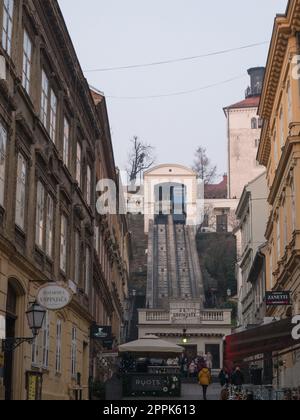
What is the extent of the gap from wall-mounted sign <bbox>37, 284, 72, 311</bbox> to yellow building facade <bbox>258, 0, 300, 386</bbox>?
39.4 ft

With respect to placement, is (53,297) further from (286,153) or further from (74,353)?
(286,153)

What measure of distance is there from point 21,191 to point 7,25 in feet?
13.0

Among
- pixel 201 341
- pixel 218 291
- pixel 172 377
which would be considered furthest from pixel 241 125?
pixel 172 377

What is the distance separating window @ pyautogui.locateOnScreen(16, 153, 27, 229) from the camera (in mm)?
20031

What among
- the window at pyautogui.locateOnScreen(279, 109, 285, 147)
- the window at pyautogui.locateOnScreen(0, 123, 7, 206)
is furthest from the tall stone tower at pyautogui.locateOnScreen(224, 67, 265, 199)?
the window at pyautogui.locateOnScreen(0, 123, 7, 206)

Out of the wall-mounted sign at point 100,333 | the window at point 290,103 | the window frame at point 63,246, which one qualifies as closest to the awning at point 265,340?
the window frame at point 63,246

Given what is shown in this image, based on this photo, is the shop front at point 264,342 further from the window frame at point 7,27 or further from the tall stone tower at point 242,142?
the tall stone tower at point 242,142

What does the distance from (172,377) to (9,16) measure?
629 inches

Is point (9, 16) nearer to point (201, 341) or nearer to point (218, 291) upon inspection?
point (201, 341)

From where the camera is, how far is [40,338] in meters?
22.4

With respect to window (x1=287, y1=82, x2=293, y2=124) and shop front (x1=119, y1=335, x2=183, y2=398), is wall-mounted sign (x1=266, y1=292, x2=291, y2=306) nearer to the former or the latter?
shop front (x1=119, y1=335, x2=183, y2=398)

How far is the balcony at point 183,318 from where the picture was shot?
62406 mm

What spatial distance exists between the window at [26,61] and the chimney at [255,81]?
106 metres
